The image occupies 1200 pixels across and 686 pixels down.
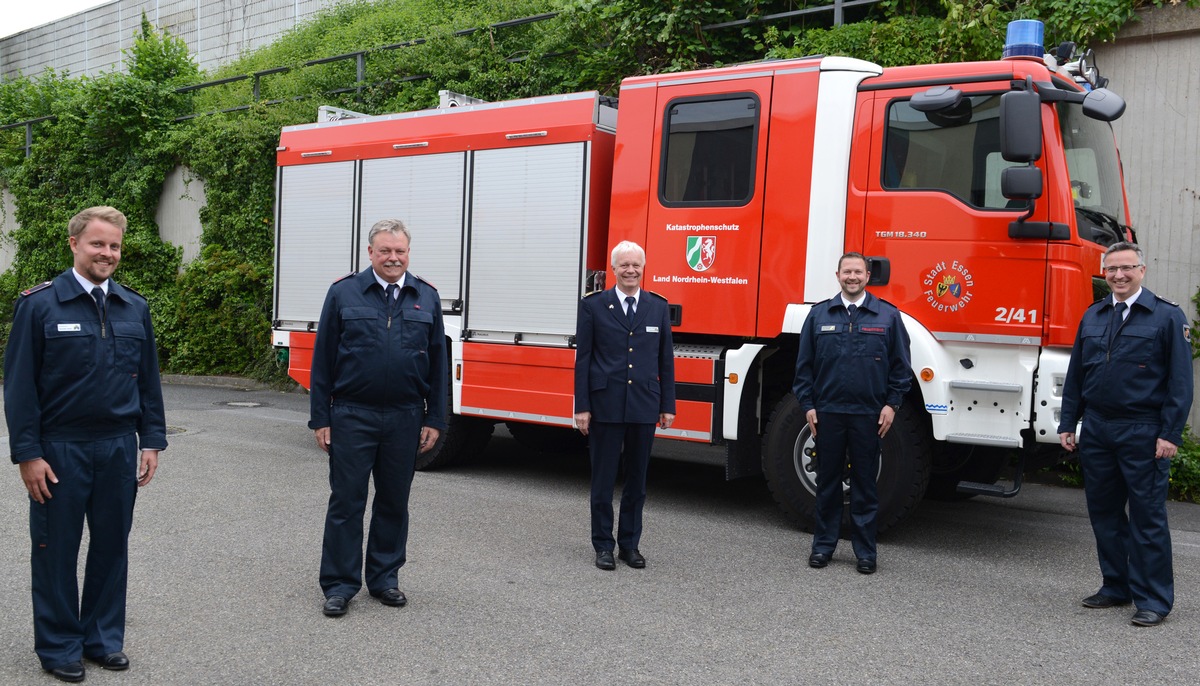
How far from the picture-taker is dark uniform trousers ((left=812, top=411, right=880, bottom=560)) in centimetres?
582

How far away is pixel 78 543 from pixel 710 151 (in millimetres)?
4448

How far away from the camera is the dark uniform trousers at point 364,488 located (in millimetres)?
4922

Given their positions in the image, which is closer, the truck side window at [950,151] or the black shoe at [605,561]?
the black shoe at [605,561]

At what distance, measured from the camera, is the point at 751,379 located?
6.93 meters

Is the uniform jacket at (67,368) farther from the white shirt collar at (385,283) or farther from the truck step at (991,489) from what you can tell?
the truck step at (991,489)

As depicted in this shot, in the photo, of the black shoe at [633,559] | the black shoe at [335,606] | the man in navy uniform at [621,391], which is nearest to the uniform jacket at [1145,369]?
the man in navy uniform at [621,391]

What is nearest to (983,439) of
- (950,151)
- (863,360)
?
(863,360)

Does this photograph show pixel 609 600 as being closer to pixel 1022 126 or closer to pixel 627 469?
pixel 627 469

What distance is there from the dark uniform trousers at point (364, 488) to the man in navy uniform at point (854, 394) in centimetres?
223

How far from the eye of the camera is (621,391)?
586 centimetres

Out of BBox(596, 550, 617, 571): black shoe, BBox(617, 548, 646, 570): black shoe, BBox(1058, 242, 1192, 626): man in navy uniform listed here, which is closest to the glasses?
BBox(1058, 242, 1192, 626): man in navy uniform

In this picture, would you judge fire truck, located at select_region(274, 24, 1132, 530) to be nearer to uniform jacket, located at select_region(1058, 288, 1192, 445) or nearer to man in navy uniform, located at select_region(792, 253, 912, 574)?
man in navy uniform, located at select_region(792, 253, 912, 574)

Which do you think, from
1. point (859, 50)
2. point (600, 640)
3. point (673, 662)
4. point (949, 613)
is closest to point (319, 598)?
Result: point (600, 640)

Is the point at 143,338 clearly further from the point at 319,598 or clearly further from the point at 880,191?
the point at 880,191
